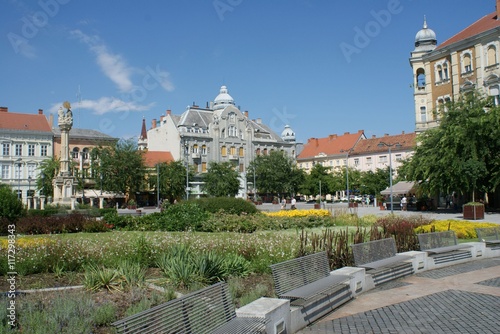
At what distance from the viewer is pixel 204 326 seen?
493 centimetres

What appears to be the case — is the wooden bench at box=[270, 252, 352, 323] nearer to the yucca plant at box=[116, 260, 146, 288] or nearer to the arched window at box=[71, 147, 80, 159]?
the yucca plant at box=[116, 260, 146, 288]

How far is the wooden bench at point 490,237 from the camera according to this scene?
13641mm

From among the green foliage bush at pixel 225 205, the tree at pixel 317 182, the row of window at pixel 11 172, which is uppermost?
the row of window at pixel 11 172

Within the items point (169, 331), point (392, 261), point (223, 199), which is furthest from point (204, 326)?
point (223, 199)

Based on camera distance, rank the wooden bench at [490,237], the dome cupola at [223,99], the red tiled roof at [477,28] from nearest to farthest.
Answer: the wooden bench at [490,237], the red tiled roof at [477,28], the dome cupola at [223,99]

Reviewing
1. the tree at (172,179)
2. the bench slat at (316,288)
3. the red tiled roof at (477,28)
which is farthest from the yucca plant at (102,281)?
the tree at (172,179)

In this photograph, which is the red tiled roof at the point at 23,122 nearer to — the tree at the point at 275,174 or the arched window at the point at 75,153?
the arched window at the point at 75,153

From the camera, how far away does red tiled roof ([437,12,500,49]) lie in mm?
40875

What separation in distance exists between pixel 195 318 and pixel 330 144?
100575 mm

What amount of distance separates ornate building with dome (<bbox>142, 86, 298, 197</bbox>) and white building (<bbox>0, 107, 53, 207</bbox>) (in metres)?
19.6

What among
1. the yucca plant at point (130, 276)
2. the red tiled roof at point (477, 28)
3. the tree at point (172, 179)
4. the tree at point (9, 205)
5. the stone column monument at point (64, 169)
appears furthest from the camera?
the tree at point (172, 179)

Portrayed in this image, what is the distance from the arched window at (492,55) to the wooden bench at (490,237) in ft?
98.5

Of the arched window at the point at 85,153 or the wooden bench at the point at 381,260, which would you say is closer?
the wooden bench at the point at 381,260

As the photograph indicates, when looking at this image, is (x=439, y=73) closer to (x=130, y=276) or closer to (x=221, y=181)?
(x=221, y=181)
